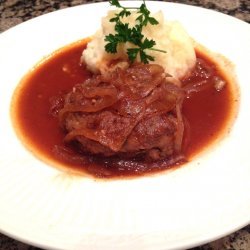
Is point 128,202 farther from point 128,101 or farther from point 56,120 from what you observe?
point 56,120

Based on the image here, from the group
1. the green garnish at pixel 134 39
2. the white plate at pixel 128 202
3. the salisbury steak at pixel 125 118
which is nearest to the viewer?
the white plate at pixel 128 202

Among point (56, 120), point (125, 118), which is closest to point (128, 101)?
point (125, 118)

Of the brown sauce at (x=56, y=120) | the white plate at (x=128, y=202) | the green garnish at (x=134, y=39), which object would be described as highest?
the green garnish at (x=134, y=39)

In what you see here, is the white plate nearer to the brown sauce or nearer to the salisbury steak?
the brown sauce

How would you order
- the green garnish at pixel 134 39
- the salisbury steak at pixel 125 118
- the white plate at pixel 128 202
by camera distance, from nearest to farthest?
the white plate at pixel 128 202
the salisbury steak at pixel 125 118
the green garnish at pixel 134 39

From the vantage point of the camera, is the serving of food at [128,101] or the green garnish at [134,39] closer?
the serving of food at [128,101]

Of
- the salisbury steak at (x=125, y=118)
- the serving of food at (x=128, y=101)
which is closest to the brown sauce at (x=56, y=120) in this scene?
the serving of food at (x=128, y=101)

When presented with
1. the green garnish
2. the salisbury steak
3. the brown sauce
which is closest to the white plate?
the brown sauce

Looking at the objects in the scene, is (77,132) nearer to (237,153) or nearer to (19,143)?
(19,143)

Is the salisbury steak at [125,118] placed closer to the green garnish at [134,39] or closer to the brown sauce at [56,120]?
the brown sauce at [56,120]
